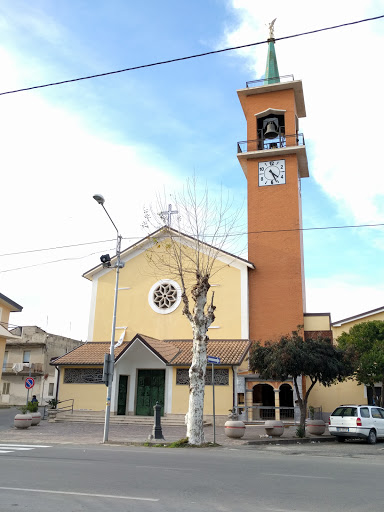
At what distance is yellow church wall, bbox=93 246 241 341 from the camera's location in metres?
28.7

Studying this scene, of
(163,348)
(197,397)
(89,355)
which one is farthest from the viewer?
(89,355)

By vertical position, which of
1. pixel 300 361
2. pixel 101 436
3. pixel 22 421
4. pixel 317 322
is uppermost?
pixel 317 322

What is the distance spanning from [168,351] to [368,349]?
34.9 ft

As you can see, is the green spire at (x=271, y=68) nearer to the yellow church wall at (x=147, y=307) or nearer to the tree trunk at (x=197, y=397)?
the yellow church wall at (x=147, y=307)

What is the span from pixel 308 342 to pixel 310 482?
1172cm

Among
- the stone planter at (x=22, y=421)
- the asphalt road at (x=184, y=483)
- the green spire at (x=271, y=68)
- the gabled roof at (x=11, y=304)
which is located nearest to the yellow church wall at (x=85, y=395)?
the stone planter at (x=22, y=421)

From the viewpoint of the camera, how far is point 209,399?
25.3m

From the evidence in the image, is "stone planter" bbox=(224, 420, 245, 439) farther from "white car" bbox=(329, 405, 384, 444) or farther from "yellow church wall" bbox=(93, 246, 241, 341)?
"yellow church wall" bbox=(93, 246, 241, 341)

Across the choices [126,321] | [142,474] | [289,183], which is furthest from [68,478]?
[289,183]

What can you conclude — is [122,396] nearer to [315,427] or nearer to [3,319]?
[3,319]

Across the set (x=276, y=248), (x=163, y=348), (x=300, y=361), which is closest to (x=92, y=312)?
(x=163, y=348)

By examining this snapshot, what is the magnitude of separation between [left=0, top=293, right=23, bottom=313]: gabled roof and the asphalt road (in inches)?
726

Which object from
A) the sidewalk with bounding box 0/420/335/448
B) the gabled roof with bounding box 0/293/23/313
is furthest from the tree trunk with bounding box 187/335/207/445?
the gabled roof with bounding box 0/293/23/313

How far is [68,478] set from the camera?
8398 millimetres
